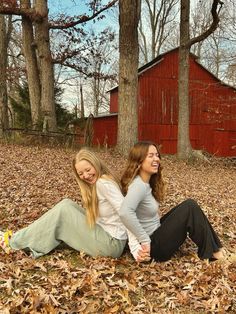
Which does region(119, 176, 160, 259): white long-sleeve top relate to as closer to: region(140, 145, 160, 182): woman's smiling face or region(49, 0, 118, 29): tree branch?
region(140, 145, 160, 182): woman's smiling face

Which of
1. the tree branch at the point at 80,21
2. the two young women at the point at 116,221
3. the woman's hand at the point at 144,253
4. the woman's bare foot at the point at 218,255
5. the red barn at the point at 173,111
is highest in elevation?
the tree branch at the point at 80,21

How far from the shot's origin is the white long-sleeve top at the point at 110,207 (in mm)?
3960

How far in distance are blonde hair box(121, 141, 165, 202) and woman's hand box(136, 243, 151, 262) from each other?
0.58m

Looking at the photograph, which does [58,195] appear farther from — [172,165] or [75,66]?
[75,66]

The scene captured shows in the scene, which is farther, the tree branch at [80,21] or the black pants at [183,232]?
the tree branch at [80,21]

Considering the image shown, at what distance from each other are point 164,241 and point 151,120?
19.4m

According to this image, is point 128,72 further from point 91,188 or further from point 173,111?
point 173,111

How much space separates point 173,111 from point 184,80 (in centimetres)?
743

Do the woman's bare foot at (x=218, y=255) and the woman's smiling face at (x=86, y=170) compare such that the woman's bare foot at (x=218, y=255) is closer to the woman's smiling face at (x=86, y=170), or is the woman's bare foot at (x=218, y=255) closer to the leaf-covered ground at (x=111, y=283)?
the leaf-covered ground at (x=111, y=283)

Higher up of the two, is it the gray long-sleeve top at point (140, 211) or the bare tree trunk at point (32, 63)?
the bare tree trunk at point (32, 63)

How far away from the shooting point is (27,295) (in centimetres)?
319

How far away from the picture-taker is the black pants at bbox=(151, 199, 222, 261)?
4.09 meters

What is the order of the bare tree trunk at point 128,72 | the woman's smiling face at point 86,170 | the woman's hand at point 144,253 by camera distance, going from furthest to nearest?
the bare tree trunk at point 128,72 < the woman's smiling face at point 86,170 < the woman's hand at point 144,253

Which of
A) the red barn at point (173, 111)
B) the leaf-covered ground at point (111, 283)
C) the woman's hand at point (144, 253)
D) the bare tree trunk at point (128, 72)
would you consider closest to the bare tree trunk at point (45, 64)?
the bare tree trunk at point (128, 72)
